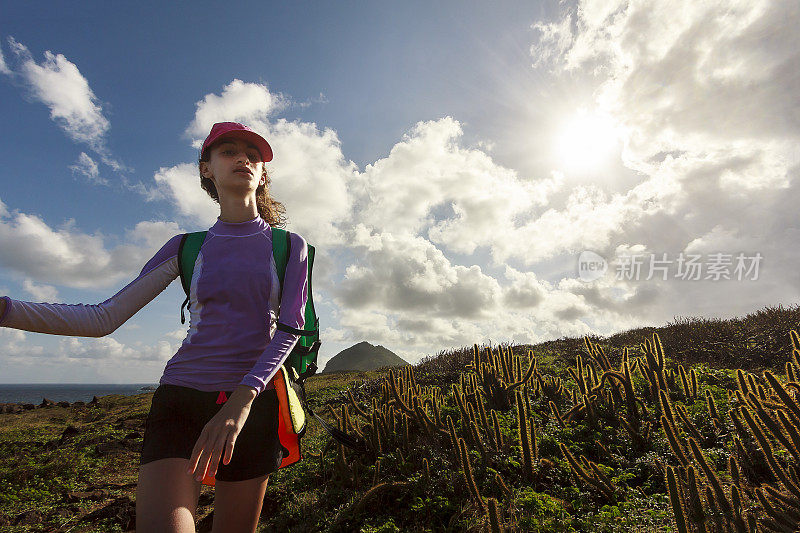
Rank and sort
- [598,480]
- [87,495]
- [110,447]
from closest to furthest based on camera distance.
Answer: [598,480], [87,495], [110,447]

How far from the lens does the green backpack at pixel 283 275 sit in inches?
97.3

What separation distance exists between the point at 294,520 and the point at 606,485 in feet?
9.81

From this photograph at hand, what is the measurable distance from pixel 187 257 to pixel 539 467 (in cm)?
344

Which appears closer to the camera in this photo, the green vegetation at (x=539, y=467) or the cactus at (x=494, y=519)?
the cactus at (x=494, y=519)

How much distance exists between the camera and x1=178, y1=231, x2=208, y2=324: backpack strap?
260 cm

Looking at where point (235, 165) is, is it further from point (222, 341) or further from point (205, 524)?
point (205, 524)

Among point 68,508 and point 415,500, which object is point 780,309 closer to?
point 415,500

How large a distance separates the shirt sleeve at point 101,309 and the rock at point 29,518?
5186 millimetres

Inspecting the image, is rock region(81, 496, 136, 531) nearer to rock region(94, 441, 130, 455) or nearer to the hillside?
rock region(94, 441, 130, 455)

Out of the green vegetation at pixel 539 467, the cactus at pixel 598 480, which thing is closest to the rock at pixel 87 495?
the green vegetation at pixel 539 467

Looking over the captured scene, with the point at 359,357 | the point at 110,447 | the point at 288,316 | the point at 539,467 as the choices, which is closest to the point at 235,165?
the point at 288,316

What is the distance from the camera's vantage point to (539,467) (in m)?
3.79

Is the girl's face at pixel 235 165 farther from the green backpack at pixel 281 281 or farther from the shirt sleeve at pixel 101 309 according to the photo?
the shirt sleeve at pixel 101 309

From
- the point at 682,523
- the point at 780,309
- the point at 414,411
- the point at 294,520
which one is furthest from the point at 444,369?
the point at 780,309
